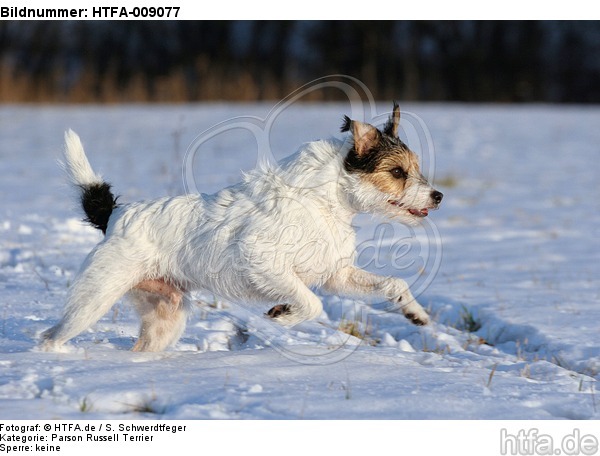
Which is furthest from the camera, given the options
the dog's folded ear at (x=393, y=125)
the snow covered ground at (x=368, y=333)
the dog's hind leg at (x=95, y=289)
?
the dog's folded ear at (x=393, y=125)

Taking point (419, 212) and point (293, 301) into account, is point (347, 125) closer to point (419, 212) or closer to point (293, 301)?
point (419, 212)

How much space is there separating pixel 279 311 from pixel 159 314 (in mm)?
730

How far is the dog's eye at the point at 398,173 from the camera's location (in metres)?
4.78

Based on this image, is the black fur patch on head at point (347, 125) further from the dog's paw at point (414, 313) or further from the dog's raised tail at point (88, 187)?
the dog's raised tail at point (88, 187)

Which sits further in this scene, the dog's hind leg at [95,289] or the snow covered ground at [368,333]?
the dog's hind leg at [95,289]

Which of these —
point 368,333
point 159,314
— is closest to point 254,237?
point 159,314

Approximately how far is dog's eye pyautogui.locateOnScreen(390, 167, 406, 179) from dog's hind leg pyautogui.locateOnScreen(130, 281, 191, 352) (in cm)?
145

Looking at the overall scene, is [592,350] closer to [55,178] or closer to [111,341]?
[111,341]

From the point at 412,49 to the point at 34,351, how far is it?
23029 mm

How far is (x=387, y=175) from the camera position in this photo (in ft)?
15.6

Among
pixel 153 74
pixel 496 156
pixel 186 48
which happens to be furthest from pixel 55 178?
pixel 186 48

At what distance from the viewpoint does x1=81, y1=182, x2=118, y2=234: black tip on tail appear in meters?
4.68

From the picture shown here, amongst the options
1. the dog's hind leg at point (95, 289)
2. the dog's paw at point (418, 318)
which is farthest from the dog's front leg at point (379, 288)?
the dog's hind leg at point (95, 289)

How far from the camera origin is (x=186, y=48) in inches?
1033
